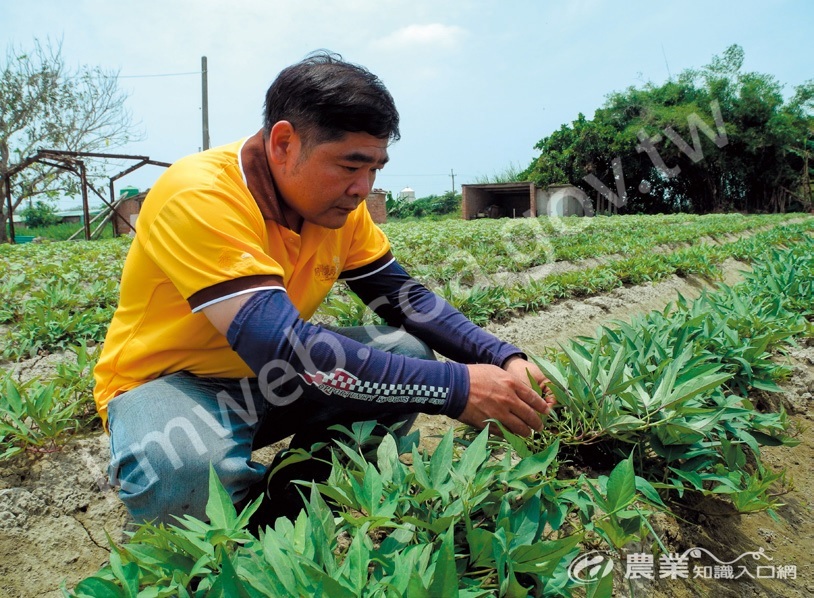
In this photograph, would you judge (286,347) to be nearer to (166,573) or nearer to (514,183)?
(166,573)

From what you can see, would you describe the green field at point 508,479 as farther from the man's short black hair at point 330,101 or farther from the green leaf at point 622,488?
the man's short black hair at point 330,101

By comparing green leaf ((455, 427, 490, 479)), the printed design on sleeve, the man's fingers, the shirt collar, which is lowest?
green leaf ((455, 427, 490, 479))

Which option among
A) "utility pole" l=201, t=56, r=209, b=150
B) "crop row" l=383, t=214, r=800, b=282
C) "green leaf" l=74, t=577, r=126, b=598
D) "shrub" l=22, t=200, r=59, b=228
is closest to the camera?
"green leaf" l=74, t=577, r=126, b=598

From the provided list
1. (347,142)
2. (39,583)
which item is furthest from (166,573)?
(347,142)

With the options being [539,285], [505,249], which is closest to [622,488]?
[539,285]

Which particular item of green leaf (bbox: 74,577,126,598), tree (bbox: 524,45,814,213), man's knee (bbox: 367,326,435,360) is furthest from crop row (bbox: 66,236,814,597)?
tree (bbox: 524,45,814,213)

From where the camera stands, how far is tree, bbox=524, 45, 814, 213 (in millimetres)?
24812

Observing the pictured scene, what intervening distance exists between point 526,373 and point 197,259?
96 centimetres

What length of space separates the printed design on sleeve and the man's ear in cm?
63

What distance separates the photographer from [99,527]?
1.78 metres

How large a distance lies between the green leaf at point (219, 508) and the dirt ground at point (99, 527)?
2.68 ft

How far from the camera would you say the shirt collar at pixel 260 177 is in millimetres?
1608

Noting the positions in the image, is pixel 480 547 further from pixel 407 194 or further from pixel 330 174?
pixel 407 194

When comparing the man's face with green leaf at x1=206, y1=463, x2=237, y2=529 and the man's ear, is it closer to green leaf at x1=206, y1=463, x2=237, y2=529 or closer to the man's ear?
the man's ear
